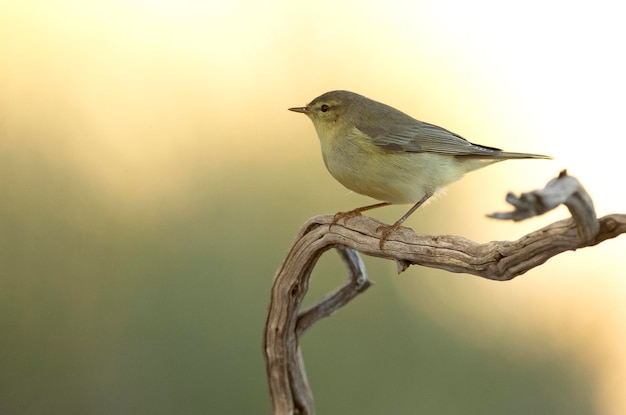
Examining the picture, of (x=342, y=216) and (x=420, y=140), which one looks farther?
(x=420, y=140)

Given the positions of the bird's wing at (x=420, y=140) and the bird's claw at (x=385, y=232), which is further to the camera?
the bird's wing at (x=420, y=140)

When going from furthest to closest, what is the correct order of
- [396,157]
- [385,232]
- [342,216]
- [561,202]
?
[396,157], [342,216], [385,232], [561,202]

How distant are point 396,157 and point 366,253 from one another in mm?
384

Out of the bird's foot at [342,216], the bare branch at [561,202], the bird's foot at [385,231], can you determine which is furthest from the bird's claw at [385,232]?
the bare branch at [561,202]

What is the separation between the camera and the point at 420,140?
2258mm

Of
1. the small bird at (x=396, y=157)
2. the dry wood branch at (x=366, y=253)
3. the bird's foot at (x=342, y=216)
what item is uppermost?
the small bird at (x=396, y=157)

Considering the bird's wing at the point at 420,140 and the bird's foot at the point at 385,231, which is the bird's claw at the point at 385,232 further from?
the bird's wing at the point at 420,140

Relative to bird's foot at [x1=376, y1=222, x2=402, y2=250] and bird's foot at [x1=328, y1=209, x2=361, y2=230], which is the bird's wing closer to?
bird's foot at [x1=328, y1=209, x2=361, y2=230]

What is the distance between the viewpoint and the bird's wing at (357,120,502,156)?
2.20 m

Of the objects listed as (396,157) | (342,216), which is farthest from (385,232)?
(396,157)

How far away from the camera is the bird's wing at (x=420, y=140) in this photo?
2197mm

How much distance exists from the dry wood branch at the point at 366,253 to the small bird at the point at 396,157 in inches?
4.4

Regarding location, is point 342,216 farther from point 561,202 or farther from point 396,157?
point 561,202

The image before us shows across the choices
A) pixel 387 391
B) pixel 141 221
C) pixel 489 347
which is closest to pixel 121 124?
pixel 141 221
